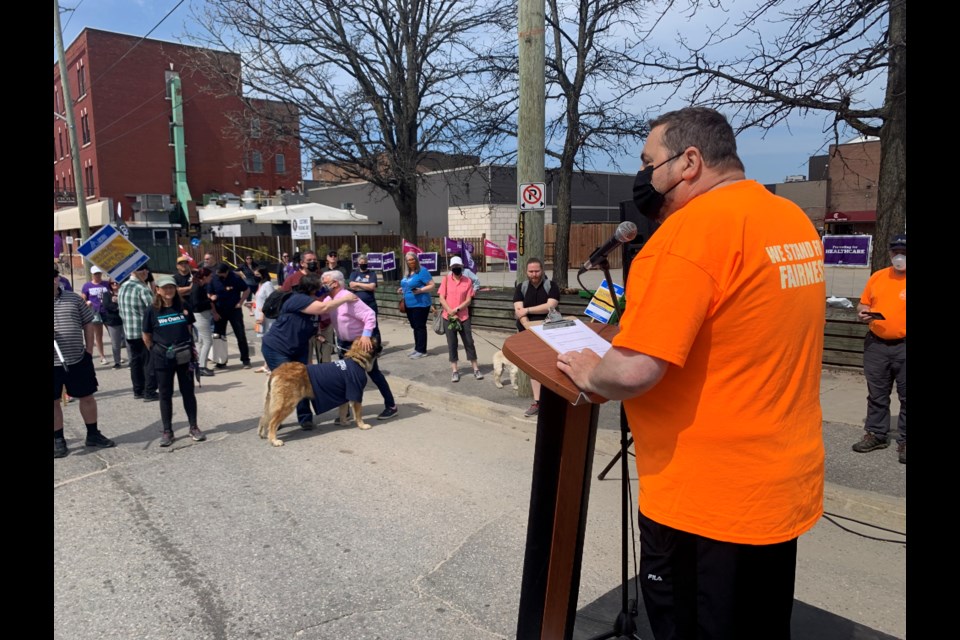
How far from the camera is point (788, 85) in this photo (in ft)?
25.2

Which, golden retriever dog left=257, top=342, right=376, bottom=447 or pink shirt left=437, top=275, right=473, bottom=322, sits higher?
pink shirt left=437, top=275, right=473, bottom=322

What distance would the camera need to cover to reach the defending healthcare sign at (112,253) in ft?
26.5

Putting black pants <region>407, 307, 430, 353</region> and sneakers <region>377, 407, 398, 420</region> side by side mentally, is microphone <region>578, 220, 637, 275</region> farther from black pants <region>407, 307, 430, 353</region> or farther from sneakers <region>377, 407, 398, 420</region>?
black pants <region>407, 307, 430, 353</region>

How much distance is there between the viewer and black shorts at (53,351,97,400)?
19.9 feet

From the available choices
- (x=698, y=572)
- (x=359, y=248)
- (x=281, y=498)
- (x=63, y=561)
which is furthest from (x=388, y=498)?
(x=359, y=248)

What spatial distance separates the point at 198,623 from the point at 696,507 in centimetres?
283

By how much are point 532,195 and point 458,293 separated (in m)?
2.36

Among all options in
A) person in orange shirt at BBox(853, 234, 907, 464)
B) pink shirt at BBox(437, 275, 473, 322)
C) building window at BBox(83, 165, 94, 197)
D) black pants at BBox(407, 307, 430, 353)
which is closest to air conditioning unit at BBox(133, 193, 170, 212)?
building window at BBox(83, 165, 94, 197)

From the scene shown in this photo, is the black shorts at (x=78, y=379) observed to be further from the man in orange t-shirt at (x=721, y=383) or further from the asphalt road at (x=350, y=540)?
the man in orange t-shirt at (x=721, y=383)

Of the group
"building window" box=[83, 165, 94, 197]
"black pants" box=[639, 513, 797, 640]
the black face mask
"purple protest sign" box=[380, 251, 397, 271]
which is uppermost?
"building window" box=[83, 165, 94, 197]

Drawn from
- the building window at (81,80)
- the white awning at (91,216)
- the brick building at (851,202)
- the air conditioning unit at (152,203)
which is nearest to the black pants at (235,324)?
the white awning at (91,216)

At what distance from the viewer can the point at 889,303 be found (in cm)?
523

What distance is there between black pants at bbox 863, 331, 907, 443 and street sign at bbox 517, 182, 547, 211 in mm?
3713
